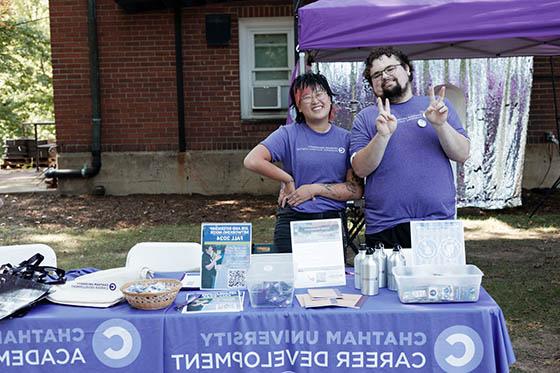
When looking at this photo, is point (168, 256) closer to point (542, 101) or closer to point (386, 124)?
point (386, 124)

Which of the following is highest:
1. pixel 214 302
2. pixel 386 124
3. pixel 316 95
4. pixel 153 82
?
pixel 153 82

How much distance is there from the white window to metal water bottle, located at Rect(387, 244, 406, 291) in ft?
24.5

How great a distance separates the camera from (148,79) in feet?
32.0

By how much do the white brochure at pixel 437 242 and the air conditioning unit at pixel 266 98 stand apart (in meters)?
7.46

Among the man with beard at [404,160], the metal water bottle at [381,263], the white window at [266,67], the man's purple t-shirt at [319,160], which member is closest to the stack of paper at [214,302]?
the metal water bottle at [381,263]

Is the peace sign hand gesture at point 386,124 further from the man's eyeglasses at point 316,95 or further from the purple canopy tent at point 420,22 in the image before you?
the purple canopy tent at point 420,22

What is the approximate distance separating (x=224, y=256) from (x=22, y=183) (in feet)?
33.5

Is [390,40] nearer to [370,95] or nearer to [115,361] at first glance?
[115,361]

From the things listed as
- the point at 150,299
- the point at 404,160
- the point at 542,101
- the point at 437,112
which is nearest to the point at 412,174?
the point at 404,160

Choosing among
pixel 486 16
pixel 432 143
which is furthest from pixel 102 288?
pixel 486 16

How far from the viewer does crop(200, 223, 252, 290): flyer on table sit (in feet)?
9.00

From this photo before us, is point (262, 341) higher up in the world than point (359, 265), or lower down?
lower down

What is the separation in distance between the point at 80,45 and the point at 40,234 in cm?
351

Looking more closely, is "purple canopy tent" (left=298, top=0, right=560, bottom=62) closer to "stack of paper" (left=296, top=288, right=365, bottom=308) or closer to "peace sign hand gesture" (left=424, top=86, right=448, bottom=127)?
"peace sign hand gesture" (left=424, top=86, right=448, bottom=127)
